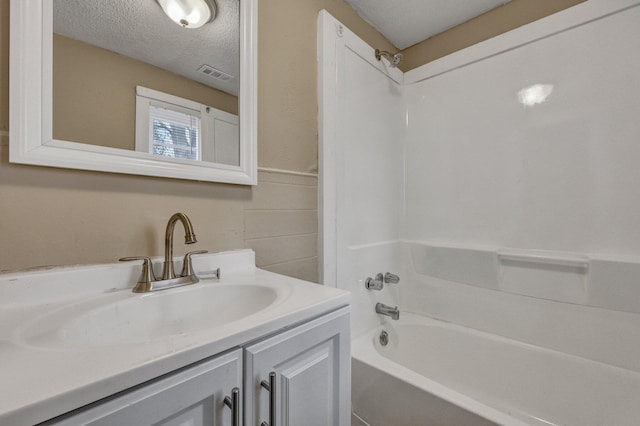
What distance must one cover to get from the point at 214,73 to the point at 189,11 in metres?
0.20

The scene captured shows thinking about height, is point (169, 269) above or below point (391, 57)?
below

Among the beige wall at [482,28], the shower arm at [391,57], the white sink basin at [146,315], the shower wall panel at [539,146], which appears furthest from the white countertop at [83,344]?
the beige wall at [482,28]

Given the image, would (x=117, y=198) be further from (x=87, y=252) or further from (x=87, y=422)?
(x=87, y=422)

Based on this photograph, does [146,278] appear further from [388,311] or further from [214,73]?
[388,311]

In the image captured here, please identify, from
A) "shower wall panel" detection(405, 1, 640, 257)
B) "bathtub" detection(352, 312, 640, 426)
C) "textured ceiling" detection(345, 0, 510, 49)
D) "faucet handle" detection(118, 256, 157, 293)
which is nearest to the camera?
"faucet handle" detection(118, 256, 157, 293)

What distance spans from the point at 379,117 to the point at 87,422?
5.64 feet

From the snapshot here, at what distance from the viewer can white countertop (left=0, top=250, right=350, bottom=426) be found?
1.09 feet

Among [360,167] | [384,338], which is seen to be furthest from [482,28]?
[384,338]

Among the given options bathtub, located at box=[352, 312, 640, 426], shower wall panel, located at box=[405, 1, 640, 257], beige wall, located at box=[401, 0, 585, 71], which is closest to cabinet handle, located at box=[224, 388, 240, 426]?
bathtub, located at box=[352, 312, 640, 426]

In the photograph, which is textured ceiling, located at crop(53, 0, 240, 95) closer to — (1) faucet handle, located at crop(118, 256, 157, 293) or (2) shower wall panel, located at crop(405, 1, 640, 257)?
(1) faucet handle, located at crop(118, 256, 157, 293)

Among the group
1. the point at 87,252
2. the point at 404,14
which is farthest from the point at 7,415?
the point at 404,14

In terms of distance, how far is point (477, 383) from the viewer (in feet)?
4.61

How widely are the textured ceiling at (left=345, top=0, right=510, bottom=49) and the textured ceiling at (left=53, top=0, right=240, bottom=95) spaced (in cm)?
90

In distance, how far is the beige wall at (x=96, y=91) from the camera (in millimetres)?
692
